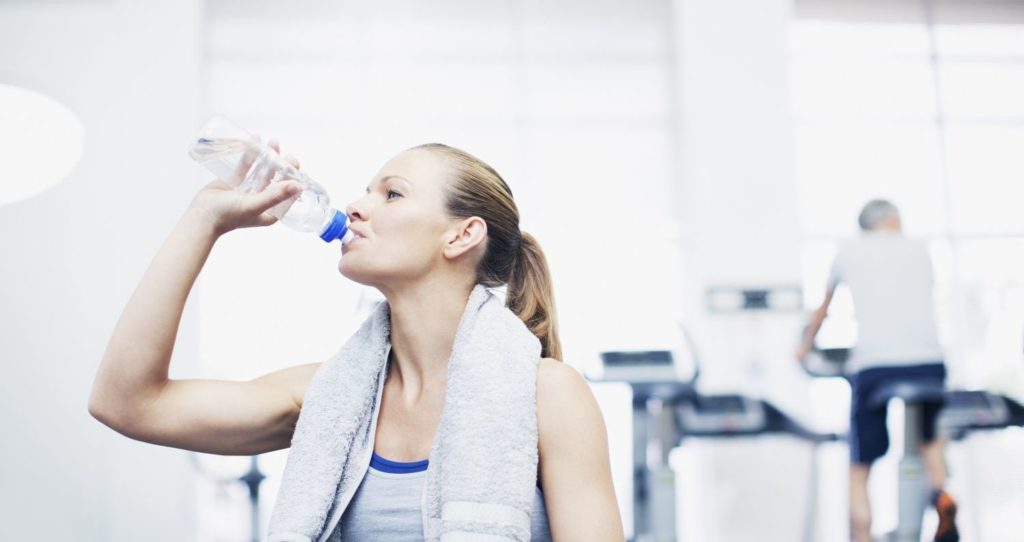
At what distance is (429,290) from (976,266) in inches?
138

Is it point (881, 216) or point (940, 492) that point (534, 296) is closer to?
point (881, 216)

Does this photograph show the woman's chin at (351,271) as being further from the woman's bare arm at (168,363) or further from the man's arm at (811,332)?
the man's arm at (811,332)

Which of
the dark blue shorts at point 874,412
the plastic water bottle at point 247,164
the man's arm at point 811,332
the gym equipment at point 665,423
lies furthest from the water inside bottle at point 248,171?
the dark blue shorts at point 874,412

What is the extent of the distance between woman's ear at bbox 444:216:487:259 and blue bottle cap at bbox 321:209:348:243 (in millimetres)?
132

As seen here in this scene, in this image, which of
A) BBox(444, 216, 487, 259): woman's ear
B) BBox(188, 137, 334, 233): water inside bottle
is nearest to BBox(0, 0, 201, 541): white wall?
BBox(188, 137, 334, 233): water inside bottle

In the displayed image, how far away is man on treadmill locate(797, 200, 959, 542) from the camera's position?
2.59m

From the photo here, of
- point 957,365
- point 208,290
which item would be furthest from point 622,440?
point 208,290

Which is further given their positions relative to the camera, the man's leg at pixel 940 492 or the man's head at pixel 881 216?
the man's head at pixel 881 216

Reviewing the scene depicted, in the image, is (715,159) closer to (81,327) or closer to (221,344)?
(221,344)

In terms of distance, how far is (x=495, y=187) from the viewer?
3.90ft

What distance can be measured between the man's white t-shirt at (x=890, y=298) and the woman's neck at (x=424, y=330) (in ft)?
6.16

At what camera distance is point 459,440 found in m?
0.94

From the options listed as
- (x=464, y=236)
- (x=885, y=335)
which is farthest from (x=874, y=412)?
(x=464, y=236)

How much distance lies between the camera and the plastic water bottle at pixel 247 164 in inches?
42.8
